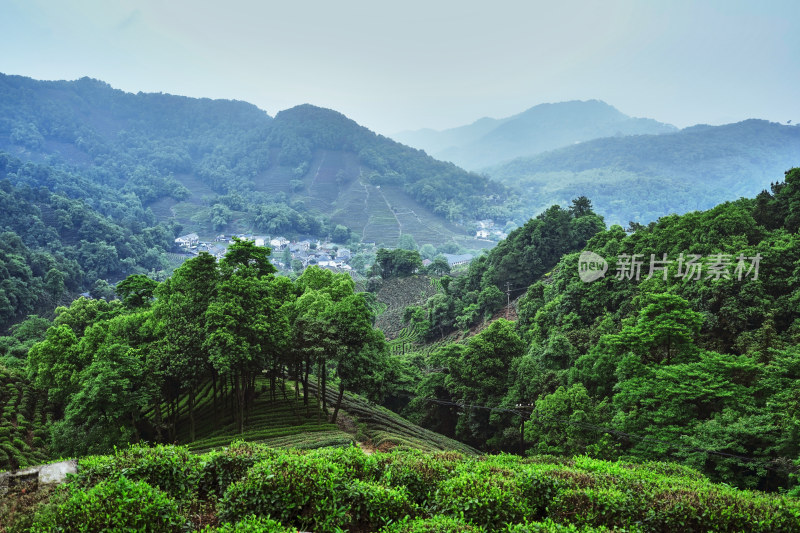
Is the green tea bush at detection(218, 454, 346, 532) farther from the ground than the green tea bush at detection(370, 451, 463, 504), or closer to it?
farther from the ground

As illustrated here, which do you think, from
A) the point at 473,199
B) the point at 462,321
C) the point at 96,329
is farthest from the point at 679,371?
the point at 473,199

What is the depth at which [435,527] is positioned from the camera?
18.9 feet

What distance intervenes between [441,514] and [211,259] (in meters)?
15.3

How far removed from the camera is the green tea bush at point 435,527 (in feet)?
18.8

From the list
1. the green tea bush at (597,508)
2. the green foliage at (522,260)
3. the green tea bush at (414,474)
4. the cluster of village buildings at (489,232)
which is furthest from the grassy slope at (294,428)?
the cluster of village buildings at (489,232)

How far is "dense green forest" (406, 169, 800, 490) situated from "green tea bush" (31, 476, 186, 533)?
14.8 m

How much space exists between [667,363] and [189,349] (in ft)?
63.1

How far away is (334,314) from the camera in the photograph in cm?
1950

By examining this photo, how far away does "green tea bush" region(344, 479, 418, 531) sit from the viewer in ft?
21.3

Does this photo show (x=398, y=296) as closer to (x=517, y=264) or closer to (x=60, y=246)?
(x=517, y=264)

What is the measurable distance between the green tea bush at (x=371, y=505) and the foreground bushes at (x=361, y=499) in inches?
0.6

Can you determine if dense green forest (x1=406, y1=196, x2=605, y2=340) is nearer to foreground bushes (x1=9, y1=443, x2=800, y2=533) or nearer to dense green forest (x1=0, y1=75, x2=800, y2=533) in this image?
dense green forest (x1=0, y1=75, x2=800, y2=533)

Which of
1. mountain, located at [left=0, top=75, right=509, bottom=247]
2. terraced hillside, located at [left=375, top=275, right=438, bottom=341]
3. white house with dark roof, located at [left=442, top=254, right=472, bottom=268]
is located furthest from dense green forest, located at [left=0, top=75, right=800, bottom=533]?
mountain, located at [left=0, top=75, right=509, bottom=247]

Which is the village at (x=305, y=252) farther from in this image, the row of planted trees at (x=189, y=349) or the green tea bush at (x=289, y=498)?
the green tea bush at (x=289, y=498)
